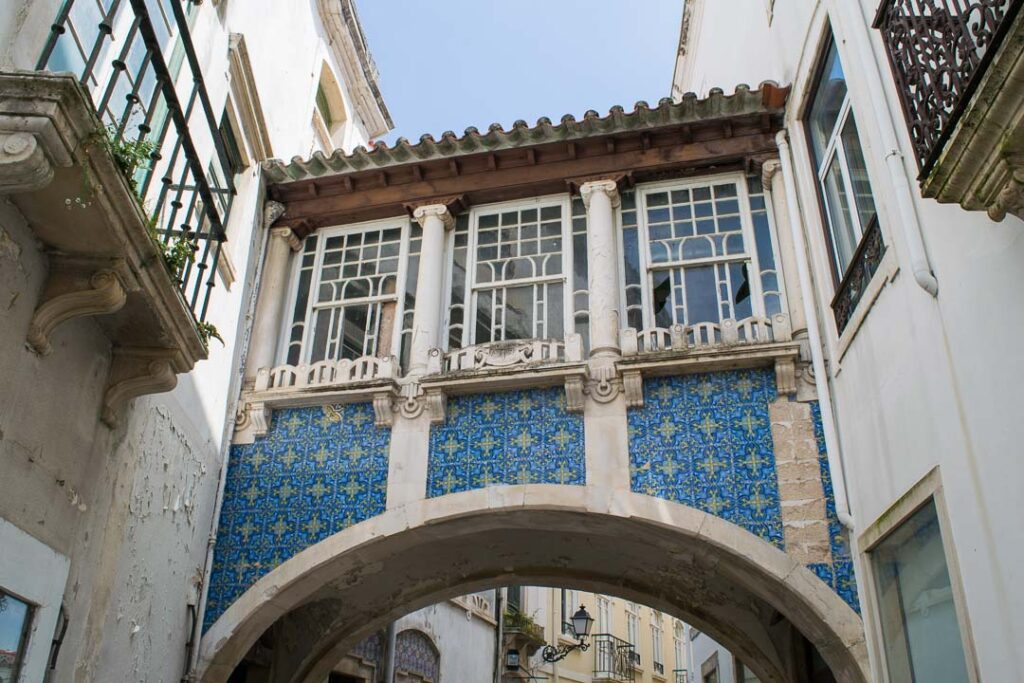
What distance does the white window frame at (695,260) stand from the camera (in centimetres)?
743

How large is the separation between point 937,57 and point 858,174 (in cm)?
227

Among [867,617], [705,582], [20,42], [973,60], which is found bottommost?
[867,617]

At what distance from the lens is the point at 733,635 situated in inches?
327

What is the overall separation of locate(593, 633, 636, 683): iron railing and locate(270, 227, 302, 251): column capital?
16.5 m

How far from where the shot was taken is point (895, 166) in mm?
4777

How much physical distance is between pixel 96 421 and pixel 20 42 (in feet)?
7.11

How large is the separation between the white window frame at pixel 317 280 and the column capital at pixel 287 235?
8cm

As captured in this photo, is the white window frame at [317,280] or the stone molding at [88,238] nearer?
the stone molding at [88,238]

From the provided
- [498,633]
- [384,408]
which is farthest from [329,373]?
[498,633]

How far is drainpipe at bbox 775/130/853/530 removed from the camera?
245 inches

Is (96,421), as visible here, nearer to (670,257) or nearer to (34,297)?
(34,297)

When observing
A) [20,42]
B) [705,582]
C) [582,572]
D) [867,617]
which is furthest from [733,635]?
[20,42]

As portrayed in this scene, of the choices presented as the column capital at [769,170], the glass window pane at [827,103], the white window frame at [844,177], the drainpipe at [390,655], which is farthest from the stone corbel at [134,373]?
the drainpipe at [390,655]

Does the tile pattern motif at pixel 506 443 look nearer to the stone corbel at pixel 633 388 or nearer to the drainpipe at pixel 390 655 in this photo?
the stone corbel at pixel 633 388
